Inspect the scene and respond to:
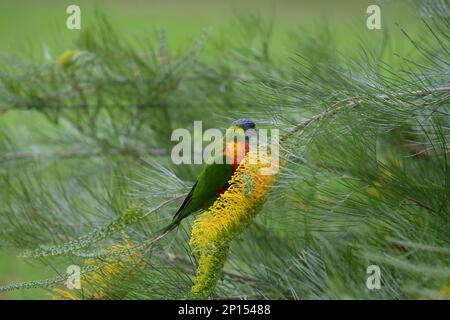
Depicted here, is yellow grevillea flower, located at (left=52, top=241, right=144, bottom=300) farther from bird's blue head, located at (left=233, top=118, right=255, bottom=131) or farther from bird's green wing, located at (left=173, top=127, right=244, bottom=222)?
bird's blue head, located at (left=233, top=118, right=255, bottom=131)

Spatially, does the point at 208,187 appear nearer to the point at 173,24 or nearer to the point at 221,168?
the point at 221,168

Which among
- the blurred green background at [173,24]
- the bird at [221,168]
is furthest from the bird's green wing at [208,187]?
the blurred green background at [173,24]

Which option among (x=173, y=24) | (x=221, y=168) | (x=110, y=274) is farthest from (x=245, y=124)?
(x=173, y=24)

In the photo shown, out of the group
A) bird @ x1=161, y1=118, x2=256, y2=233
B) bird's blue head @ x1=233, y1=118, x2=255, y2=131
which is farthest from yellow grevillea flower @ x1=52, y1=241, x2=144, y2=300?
bird's blue head @ x1=233, y1=118, x2=255, y2=131

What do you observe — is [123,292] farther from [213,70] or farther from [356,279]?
[213,70]
